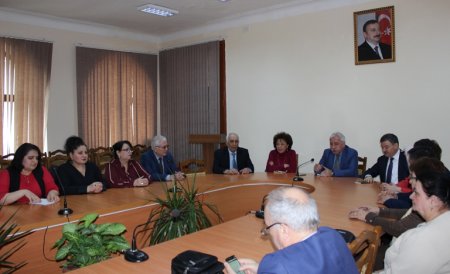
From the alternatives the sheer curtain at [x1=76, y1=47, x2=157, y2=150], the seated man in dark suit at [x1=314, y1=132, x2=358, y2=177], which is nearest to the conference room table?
the seated man in dark suit at [x1=314, y1=132, x2=358, y2=177]

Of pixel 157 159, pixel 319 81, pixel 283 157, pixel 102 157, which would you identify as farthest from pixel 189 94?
pixel 157 159

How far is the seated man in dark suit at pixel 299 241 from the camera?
1.22 m

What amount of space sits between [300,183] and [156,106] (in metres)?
4.54

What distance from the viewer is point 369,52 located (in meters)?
5.11

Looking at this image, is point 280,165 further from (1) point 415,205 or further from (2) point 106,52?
(2) point 106,52

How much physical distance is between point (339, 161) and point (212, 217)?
1754 millimetres

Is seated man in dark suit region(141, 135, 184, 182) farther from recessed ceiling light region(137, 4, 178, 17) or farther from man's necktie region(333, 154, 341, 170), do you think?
recessed ceiling light region(137, 4, 178, 17)

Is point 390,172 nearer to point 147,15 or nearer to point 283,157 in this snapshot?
point 283,157

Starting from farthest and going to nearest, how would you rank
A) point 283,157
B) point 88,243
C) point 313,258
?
1. point 283,157
2. point 88,243
3. point 313,258

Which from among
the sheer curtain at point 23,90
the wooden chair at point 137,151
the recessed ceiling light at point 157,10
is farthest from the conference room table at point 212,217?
the sheer curtain at point 23,90

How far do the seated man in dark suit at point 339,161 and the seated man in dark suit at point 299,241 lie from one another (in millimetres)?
3105

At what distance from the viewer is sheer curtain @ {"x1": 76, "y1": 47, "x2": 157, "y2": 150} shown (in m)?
6.70

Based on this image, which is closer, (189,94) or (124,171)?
Result: (124,171)

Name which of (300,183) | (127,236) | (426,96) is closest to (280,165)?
(300,183)
